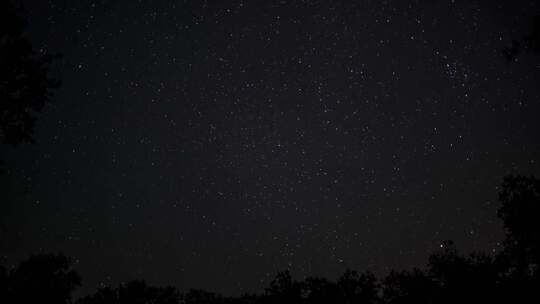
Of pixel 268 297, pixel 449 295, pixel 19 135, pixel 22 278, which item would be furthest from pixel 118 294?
pixel 19 135

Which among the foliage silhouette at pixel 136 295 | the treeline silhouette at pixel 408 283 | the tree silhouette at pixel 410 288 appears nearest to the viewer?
the treeline silhouette at pixel 408 283

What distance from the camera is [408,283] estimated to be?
2580cm

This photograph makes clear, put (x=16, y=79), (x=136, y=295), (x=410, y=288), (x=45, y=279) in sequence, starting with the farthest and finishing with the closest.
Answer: (x=136, y=295) < (x=410, y=288) < (x=45, y=279) < (x=16, y=79)

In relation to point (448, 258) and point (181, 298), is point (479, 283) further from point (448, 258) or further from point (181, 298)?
point (181, 298)

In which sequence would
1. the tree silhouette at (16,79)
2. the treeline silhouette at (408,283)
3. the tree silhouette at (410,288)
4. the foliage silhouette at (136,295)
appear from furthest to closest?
1. the foliage silhouette at (136,295)
2. the tree silhouette at (410,288)
3. the treeline silhouette at (408,283)
4. the tree silhouette at (16,79)

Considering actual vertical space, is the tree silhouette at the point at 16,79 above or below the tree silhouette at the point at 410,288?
above

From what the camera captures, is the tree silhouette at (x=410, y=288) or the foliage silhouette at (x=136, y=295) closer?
the tree silhouette at (x=410, y=288)

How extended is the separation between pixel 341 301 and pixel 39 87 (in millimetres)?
25547

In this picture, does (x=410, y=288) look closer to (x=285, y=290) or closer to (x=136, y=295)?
(x=285, y=290)

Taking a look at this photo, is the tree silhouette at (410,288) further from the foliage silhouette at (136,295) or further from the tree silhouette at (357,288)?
the foliage silhouette at (136,295)

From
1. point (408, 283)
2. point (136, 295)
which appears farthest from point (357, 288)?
point (136, 295)

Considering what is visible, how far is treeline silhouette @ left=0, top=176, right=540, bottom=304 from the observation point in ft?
49.9

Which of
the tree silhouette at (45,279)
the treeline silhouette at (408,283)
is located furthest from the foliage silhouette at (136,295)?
the tree silhouette at (45,279)

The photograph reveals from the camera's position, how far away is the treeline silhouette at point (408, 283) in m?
15.2
